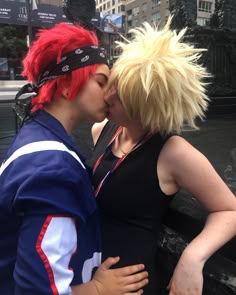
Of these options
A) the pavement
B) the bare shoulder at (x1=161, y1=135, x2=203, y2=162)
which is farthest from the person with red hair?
the pavement

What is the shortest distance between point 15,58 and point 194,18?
28.7 meters

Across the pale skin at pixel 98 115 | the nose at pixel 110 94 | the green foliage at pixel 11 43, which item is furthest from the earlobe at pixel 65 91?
the green foliage at pixel 11 43

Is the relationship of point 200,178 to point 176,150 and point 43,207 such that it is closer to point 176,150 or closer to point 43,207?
point 176,150

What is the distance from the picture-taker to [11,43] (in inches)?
1268

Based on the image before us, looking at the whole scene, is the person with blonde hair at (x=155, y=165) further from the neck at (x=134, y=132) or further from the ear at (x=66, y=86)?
the ear at (x=66, y=86)

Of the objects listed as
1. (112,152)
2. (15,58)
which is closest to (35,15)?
(15,58)

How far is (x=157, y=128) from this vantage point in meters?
1.46

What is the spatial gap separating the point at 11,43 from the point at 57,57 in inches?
1294

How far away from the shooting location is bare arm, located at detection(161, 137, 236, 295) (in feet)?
4.43

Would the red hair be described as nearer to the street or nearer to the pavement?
the street

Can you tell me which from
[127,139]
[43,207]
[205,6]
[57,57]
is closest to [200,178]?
[127,139]

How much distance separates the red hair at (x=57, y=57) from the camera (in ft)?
4.68

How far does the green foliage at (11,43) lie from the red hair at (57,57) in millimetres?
32317

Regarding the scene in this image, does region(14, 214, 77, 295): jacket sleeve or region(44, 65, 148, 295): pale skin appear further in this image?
region(44, 65, 148, 295): pale skin
